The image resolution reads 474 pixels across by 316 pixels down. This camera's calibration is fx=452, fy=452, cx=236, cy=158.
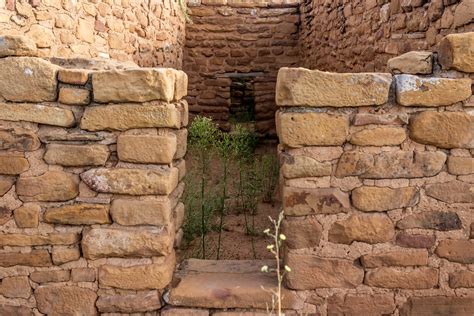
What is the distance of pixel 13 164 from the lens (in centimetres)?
227

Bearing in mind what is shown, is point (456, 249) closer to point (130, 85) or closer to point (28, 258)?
point (130, 85)

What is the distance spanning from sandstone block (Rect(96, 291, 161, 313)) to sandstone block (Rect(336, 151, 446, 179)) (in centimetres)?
114

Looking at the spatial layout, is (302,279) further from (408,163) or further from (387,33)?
(387,33)

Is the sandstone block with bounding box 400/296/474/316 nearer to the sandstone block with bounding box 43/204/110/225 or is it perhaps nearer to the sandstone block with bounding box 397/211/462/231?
the sandstone block with bounding box 397/211/462/231

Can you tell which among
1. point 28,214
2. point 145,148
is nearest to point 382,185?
point 145,148

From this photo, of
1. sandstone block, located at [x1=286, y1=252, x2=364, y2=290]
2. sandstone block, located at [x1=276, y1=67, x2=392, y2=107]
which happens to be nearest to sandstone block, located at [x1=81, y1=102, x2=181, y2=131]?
sandstone block, located at [x1=276, y1=67, x2=392, y2=107]

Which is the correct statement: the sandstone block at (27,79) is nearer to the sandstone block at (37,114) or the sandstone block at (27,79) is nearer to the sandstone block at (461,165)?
the sandstone block at (37,114)

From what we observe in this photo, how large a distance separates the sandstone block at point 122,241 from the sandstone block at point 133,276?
90mm

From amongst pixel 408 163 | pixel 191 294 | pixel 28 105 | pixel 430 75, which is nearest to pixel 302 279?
pixel 191 294

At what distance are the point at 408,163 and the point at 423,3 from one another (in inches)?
→ 70.1

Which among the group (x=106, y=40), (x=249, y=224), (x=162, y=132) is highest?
(x=106, y=40)

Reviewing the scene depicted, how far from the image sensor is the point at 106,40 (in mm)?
4355

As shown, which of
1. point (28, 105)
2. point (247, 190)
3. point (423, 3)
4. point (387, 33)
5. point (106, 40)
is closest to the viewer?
point (28, 105)

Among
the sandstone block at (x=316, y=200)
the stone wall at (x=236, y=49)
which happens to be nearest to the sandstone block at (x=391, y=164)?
the sandstone block at (x=316, y=200)
